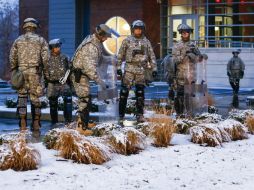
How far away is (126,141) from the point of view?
892 cm

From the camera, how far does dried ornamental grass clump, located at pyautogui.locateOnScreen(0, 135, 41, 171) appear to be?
24.5 ft

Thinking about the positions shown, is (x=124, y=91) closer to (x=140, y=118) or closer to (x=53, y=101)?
(x=140, y=118)

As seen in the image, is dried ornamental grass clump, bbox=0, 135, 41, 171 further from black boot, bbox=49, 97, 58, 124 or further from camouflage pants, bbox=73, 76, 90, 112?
black boot, bbox=49, 97, 58, 124

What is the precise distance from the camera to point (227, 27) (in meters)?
39.0

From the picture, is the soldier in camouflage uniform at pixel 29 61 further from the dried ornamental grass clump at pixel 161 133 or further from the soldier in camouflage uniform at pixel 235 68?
the soldier in camouflage uniform at pixel 235 68

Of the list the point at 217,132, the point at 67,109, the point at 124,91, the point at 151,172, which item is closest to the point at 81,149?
the point at 151,172

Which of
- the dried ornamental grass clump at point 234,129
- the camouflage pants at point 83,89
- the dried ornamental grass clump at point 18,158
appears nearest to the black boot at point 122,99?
the camouflage pants at point 83,89

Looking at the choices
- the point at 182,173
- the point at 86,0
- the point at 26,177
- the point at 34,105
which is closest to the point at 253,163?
the point at 182,173

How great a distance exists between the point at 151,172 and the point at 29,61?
4222 mm

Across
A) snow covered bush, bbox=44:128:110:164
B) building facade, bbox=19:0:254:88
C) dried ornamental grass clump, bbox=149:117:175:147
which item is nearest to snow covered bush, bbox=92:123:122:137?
dried ornamental grass clump, bbox=149:117:175:147

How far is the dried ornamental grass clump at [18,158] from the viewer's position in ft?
24.5

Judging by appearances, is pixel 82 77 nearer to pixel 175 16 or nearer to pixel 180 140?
pixel 180 140

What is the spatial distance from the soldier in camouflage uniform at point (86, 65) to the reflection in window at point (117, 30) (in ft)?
96.7

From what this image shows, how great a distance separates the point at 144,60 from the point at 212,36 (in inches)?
1045
